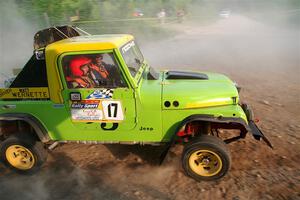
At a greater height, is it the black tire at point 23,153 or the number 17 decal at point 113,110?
the number 17 decal at point 113,110

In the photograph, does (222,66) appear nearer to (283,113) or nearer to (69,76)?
(283,113)

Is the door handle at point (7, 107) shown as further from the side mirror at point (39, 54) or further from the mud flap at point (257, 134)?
the mud flap at point (257, 134)

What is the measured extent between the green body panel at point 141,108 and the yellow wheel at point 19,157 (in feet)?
1.80

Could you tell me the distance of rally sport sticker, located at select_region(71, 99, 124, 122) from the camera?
4.83 meters

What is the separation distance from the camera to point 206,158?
16.0 feet

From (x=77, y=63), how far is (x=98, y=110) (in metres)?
0.79

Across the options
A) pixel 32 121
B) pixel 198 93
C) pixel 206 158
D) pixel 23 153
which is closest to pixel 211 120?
pixel 198 93

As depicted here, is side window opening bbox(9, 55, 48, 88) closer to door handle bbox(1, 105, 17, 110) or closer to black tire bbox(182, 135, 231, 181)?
door handle bbox(1, 105, 17, 110)

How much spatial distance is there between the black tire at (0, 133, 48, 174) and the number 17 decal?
1356 millimetres

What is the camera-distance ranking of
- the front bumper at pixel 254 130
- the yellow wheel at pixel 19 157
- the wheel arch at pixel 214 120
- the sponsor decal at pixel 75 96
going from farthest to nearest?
1. the yellow wheel at pixel 19 157
2. the sponsor decal at pixel 75 96
3. the front bumper at pixel 254 130
4. the wheel arch at pixel 214 120

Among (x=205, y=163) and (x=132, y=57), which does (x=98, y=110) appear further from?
(x=205, y=163)

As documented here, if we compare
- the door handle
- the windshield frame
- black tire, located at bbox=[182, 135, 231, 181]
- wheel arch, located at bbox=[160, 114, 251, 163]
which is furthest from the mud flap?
the door handle

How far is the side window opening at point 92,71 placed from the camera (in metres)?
4.77

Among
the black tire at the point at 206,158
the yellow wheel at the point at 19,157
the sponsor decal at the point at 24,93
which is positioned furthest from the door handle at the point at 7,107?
the black tire at the point at 206,158
